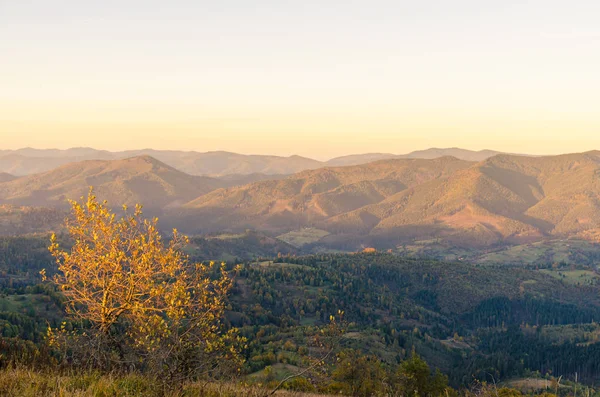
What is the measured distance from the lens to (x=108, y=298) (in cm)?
2770

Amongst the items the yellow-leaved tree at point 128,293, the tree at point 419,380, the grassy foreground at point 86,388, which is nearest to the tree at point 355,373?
the tree at point 419,380

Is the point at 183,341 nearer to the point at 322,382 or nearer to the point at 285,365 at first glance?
the point at 322,382

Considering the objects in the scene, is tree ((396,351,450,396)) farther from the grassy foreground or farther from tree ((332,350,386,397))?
→ the grassy foreground

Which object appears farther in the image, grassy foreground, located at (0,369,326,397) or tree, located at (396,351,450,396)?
tree, located at (396,351,450,396)

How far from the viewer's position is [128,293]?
27.2 metres

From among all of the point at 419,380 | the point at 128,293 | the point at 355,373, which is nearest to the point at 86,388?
the point at 128,293

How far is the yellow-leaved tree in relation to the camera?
24998mm

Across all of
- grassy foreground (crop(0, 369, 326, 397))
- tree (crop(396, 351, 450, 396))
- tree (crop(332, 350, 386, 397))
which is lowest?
tree (crop(396, 351, 450, 396))

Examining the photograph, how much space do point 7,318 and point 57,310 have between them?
37017 mm

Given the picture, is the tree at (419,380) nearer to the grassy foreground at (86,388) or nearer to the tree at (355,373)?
the tree at (355,373)

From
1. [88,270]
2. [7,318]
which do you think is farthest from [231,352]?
[7,318]

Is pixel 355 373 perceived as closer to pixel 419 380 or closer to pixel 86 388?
pixel 419 380

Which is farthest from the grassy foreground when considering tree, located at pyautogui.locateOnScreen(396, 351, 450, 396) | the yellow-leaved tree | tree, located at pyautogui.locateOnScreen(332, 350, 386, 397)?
tree, located at pyautogui.locateOnScreen(396, 351, 450, 396)

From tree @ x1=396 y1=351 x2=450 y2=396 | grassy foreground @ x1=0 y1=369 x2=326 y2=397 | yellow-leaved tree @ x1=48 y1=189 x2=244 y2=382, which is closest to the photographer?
grassy foreground @ x1=0 y1=369 x2=326 y2=397
